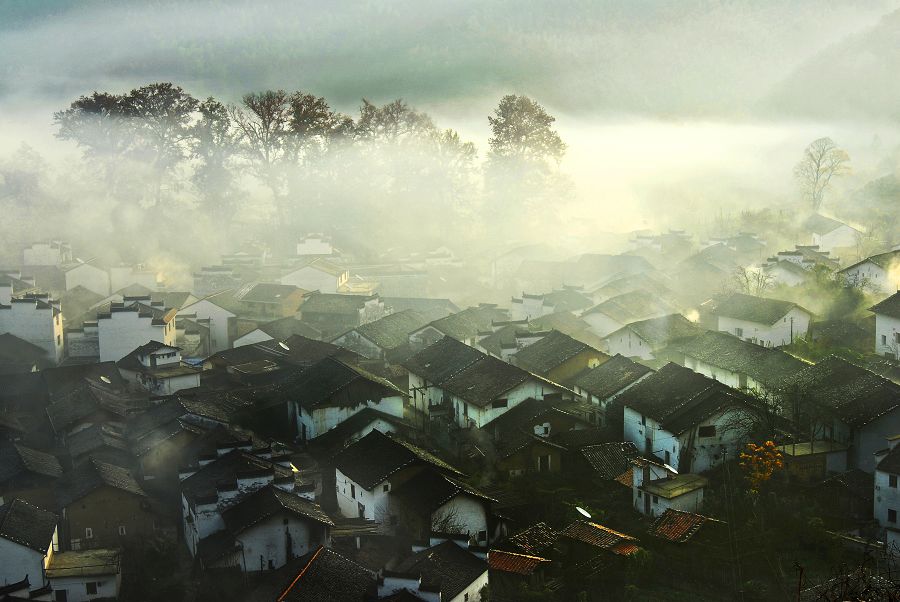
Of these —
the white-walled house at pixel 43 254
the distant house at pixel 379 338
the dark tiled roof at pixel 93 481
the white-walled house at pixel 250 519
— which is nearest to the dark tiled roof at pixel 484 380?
the distant house at pixel 379 338

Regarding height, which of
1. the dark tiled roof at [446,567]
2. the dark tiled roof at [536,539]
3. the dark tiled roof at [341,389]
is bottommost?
the dark tiled roof at [536,539]

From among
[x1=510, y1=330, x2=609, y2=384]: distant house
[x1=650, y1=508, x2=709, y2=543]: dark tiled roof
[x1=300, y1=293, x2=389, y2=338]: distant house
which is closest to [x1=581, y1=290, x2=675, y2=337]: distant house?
[x1=510, y1=330, x2=609, y2=384]: distant house

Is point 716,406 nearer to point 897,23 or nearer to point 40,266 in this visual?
point 40,266

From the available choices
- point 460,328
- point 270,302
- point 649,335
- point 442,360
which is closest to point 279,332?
point 270,302

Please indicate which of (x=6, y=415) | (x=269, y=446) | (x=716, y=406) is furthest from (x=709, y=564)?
(x=6, y=415)

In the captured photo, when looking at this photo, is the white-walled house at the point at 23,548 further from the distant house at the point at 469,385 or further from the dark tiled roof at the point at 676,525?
the dark tiled roof at the point at 676,525

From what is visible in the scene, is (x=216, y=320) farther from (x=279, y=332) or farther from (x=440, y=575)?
(x=440, y=575)
